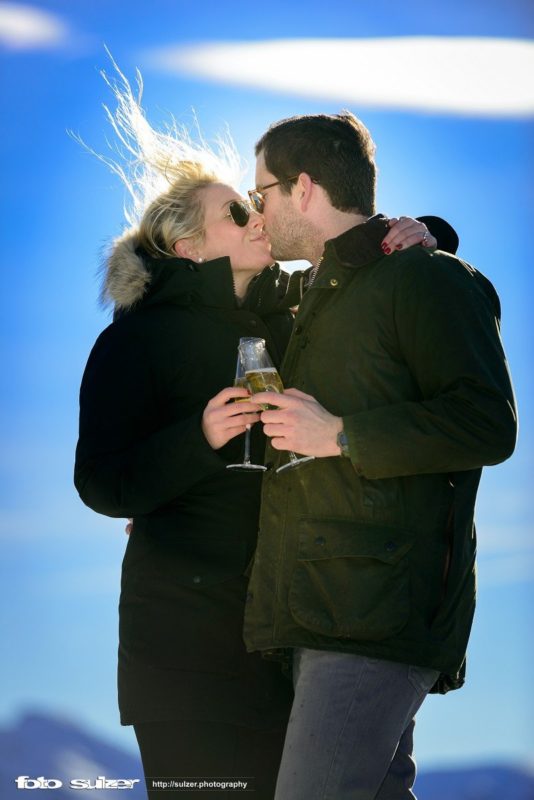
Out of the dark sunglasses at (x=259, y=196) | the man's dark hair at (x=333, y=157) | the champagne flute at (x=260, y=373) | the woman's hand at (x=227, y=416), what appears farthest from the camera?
the dark sunglasses at (x=259, y=196)

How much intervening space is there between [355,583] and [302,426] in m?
0.49

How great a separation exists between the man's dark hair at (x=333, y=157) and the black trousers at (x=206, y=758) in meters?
1.97

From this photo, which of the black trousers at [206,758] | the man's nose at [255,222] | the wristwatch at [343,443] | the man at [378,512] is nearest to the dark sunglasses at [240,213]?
the man's nose at [255,222]

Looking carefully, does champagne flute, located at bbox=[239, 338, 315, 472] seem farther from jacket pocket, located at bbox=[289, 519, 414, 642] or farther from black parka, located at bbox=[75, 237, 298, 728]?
black parka, located at bbox=[75, 237, 298, 728]

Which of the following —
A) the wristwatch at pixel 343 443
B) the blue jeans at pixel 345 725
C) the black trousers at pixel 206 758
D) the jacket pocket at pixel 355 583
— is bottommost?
the black trousers at pixel 206 758

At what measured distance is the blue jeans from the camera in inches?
119

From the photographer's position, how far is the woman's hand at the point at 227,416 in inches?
137

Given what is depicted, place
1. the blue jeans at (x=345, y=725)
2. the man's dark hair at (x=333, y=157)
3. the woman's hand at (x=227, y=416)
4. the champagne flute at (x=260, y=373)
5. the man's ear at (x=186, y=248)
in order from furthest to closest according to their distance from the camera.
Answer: the man's ear at (x=186, y=248) → the man's dark hair at (x=333, y=157) → the woman's hand at (x=227, y=416) → the champagne flute at (x=260, y=373) → the blue jeans at (x=345, y=725)

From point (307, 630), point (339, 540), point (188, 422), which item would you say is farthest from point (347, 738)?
point (188, 422)

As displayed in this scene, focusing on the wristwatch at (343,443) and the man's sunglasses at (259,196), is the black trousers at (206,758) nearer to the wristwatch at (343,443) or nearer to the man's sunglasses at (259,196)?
the wristwatch at (343,443)

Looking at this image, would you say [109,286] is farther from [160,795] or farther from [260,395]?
[160,795]

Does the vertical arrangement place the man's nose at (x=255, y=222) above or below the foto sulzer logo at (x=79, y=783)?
above

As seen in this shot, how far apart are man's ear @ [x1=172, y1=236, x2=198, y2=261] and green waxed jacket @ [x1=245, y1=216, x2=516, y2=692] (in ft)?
4.63

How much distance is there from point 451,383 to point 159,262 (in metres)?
1.63
